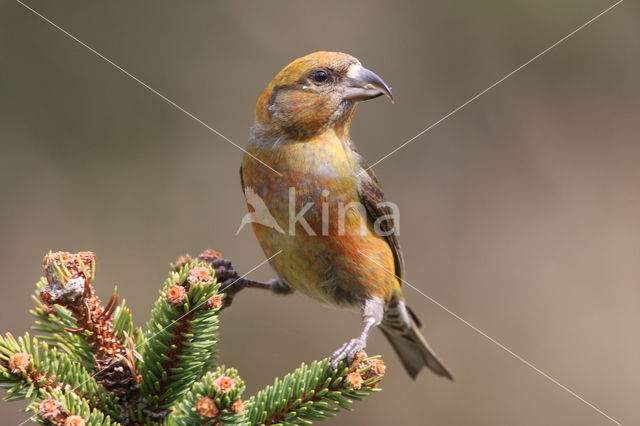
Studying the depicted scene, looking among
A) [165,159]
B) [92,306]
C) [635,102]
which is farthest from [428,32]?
[92,306]

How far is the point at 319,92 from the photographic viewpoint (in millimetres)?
3391

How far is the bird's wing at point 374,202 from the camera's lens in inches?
136

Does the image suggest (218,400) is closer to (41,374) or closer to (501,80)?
(41,374)

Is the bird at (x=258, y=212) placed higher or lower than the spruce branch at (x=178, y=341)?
higher

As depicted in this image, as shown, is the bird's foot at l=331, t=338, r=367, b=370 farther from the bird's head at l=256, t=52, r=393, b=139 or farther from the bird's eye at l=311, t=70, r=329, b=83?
the bird's eye at l=311, t=70, r=329, b=83

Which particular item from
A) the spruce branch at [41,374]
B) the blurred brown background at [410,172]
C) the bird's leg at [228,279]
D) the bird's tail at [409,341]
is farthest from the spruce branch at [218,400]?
the blurred brown background at [410,172]

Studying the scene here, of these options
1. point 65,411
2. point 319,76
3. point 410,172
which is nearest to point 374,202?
point 319,76

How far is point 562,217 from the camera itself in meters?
6.03

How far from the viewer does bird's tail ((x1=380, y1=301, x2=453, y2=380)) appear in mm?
4066

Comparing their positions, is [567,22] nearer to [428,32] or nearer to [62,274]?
[428,32]

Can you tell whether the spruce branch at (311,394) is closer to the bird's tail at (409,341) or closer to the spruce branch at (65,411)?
the spruce branch at (65,411)

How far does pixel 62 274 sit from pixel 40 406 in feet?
1.16

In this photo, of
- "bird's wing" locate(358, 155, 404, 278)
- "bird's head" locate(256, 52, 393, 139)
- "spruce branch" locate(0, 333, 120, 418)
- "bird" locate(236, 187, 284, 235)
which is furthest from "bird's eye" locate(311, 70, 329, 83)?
"spruce branch" locate(0, 333, 120, 418)

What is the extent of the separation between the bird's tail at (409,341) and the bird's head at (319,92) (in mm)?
1216
